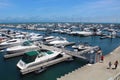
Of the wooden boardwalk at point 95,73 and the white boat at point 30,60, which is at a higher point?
the wooden boardwalk at point 95,73

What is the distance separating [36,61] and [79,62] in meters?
10.7

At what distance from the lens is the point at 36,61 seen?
3378 cm

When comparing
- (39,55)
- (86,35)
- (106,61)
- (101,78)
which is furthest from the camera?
(86,35)

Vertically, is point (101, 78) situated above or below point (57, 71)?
above

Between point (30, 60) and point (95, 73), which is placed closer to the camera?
point (95, 73)

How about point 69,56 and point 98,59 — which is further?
point 69,56

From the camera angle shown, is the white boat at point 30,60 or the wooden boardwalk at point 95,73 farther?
the white boat at point 30,60

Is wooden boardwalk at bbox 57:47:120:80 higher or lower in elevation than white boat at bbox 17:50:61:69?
higher

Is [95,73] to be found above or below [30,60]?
above

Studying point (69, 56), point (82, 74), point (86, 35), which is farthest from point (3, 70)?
point (86, 35)

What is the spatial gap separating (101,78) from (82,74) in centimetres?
277

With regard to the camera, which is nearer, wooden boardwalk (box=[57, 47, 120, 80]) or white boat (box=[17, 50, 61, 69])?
wooden boardwalk (box=[57, 47, 120, 80])

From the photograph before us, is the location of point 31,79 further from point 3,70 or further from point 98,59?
point 98,59

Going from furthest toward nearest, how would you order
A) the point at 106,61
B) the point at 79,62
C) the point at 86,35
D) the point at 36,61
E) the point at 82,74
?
the point at 86,35
the point at 79,62
the point at 36,61
the point at 106,61
the point at 82,74
